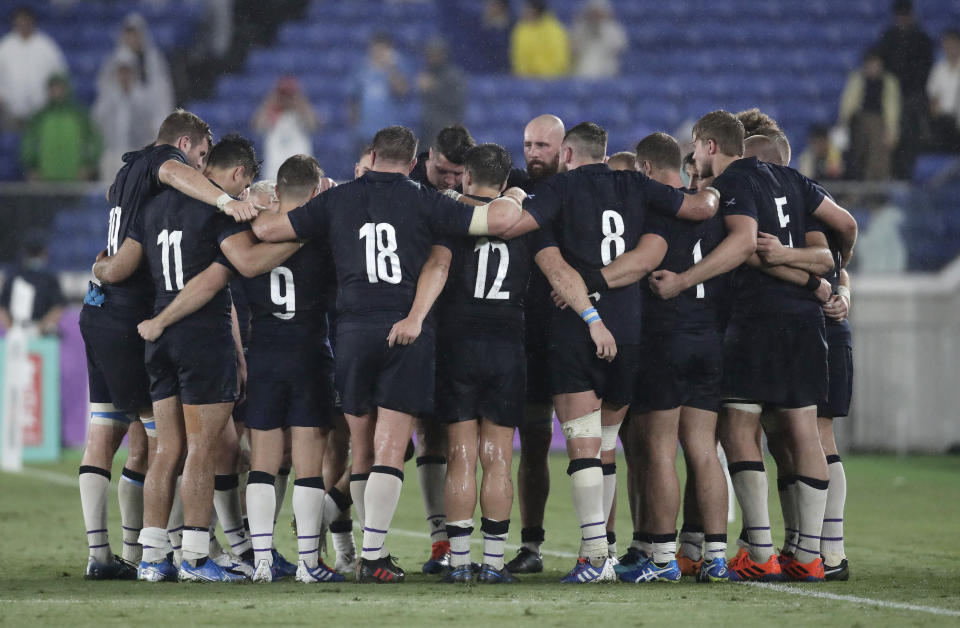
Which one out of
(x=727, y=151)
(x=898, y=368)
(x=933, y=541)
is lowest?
(x=933, y=541)

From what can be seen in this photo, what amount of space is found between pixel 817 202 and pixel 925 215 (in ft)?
32.8

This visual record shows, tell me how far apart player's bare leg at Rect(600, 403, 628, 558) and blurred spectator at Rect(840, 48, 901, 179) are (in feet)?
39.4

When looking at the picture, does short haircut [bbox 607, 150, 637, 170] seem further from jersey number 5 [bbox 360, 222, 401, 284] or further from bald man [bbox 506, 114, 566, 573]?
jersey number 5 [bbox 360, 222, 401, 284]

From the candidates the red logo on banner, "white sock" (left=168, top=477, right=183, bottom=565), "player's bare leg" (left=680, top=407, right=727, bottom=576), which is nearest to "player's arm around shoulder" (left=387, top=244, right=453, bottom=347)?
"player's bare leg" (left=680, top=407, right=727, bottom=576)

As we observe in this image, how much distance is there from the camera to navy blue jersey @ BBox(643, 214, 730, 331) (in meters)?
7.21

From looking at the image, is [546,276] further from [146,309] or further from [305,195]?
[146,309]

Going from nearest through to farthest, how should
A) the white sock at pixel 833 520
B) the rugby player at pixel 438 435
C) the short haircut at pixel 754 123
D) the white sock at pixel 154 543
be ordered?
the white sock at pixel 154 543 → the white sock at pixel 833 520 → the rugby player at pixel 438 435 → the short haircut at pixel 754 123

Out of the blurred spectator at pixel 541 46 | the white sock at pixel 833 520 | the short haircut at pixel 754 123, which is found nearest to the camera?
the white sock at pixel 833 520

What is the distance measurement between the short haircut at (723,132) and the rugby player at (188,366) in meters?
2.19

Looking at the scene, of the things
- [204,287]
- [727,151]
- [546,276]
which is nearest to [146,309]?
[204,287]

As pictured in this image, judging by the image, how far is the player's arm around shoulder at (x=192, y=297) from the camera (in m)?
6.97

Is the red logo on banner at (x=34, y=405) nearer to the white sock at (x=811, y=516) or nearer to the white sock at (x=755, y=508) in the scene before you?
the white sock at (x=755, y=508)

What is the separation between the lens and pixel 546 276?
7129 mm

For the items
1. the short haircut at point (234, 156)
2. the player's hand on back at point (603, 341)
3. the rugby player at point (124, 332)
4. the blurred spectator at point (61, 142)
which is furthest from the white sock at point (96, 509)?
the blurred spectator at point (61, 142)
